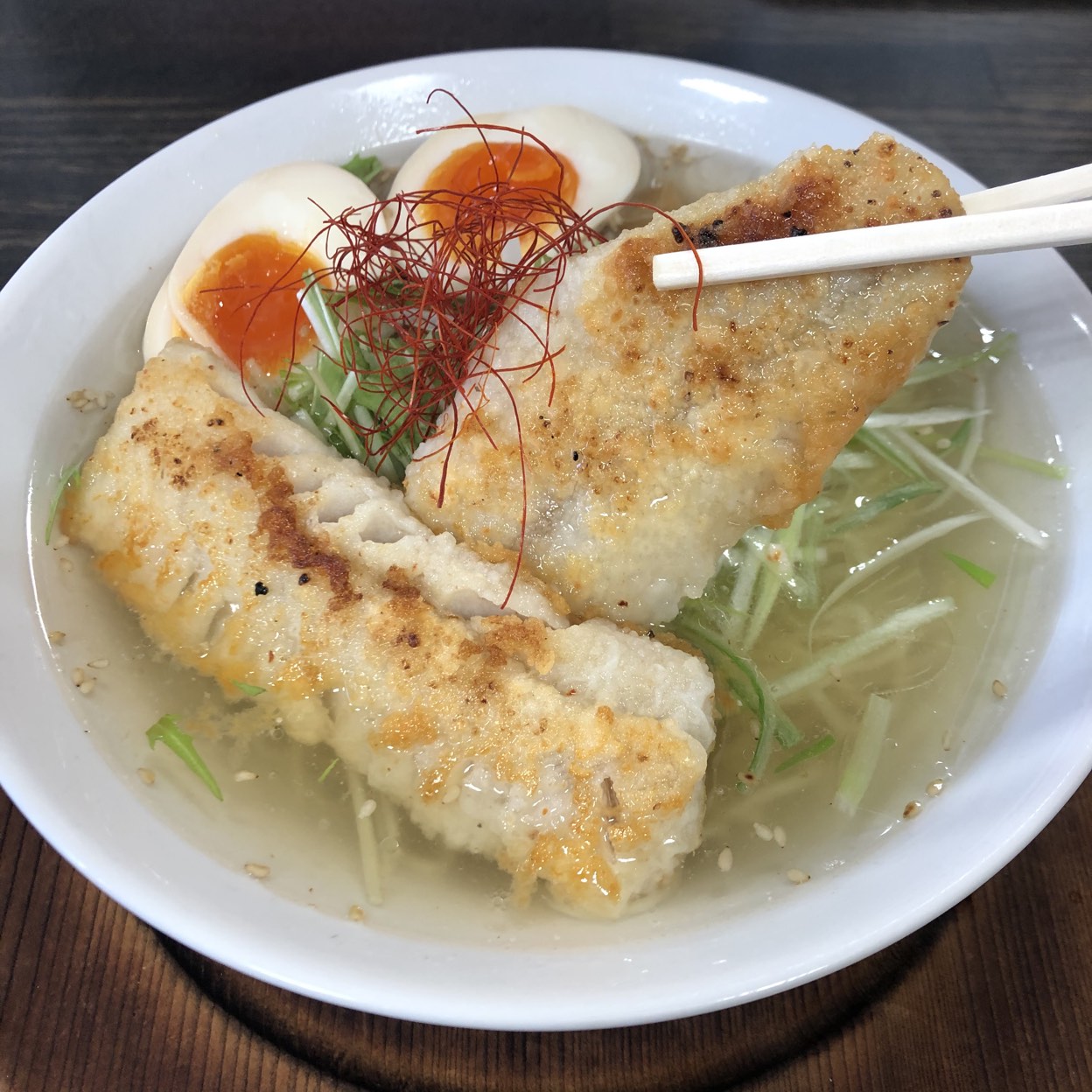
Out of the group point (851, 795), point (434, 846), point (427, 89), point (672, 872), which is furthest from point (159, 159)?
point (851, 795)

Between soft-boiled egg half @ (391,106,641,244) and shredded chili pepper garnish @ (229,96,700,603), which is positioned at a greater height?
soft-boiled egg half @ (391,106,641,244)

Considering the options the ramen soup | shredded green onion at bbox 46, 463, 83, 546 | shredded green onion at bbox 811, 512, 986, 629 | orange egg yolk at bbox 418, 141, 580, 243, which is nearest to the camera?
the ramen soup

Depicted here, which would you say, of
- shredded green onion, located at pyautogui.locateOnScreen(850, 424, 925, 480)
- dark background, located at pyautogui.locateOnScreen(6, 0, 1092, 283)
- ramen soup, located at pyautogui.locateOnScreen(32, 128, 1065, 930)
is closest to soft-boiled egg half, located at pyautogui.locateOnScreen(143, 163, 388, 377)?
ramen soup, located at pyautogui.locateOnScreen(32, 128, 1065, 930)

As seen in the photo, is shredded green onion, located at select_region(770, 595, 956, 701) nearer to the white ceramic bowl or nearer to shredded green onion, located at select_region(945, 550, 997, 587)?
shredded green onion, located at select_region(945, 550, 997, 587)

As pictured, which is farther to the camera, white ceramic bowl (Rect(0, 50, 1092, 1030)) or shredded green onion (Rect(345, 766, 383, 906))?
shredded green onion (Rect(345, 766, 383, 906))

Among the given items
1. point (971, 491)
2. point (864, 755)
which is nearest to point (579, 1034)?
point (864, 755)

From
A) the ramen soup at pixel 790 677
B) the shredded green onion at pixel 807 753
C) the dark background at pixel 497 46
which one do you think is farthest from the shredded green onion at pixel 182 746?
the dark background at pixel 497 46

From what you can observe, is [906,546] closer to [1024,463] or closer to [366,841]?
[1024,463]
